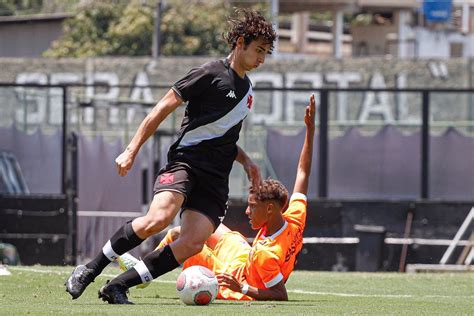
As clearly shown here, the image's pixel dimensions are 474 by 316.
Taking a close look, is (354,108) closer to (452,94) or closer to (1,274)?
(452,94)

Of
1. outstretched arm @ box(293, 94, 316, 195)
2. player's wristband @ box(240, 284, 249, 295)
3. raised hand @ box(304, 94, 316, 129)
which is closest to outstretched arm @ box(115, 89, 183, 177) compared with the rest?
raised hand @ box(304, 94, 316, 129)

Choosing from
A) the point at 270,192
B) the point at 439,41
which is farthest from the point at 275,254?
the point at 439,41

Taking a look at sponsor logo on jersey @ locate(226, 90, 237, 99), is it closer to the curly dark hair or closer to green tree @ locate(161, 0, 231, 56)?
the curly dark hair

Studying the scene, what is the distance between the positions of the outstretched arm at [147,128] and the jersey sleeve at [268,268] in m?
1.57

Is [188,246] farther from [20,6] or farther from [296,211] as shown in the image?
[20,6]

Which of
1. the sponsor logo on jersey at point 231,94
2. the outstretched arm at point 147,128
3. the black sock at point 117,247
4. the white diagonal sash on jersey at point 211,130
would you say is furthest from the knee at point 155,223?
the sponsor logo on jersey at point 231,94

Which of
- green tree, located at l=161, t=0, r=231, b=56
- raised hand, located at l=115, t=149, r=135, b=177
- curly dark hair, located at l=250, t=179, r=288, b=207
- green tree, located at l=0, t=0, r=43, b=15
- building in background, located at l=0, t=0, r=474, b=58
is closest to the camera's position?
raised hand, located at l=115, t=149, r=135, b=177

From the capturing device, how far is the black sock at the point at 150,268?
879cm

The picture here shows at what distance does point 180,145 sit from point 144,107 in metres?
11.6

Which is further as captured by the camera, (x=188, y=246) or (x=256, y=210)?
(x=256, y=210)

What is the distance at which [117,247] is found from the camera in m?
8.88

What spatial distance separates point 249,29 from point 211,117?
659 millimetres

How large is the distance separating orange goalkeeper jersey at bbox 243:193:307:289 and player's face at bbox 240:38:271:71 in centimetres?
144

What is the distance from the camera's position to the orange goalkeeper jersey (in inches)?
384
